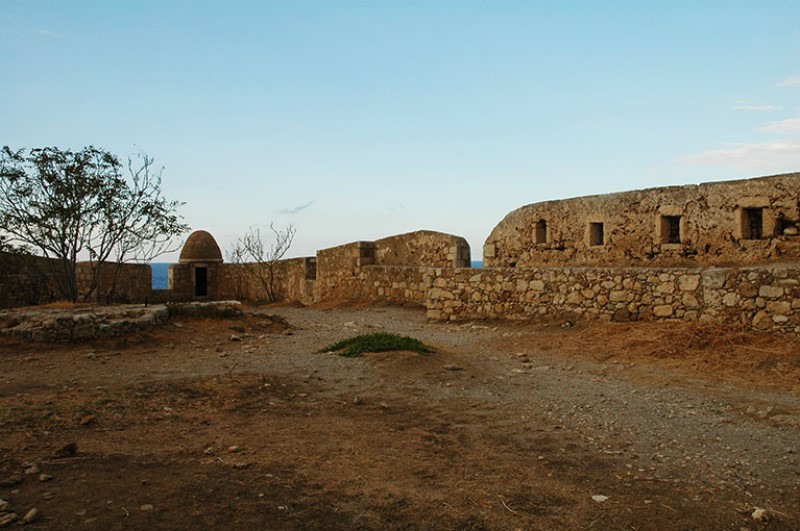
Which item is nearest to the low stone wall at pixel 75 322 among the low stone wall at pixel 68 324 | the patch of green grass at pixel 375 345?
the low stone wall at pixel 68 324

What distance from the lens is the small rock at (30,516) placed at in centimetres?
317

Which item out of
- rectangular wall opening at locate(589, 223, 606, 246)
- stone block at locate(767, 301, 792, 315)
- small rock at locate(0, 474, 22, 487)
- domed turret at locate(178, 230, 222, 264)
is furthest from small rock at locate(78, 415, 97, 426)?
domed turret at locate(178, 230, 222, 264)

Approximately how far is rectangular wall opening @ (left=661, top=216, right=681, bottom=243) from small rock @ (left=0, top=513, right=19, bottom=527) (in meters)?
11.2

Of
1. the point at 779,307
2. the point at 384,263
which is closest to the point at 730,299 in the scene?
the point at 779,307

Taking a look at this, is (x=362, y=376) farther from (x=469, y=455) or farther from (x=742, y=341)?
(x=742, y=341)

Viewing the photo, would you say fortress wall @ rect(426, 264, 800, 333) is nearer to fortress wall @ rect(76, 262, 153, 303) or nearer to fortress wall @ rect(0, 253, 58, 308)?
fortress wall @ rect(0, 253, 58, 308)

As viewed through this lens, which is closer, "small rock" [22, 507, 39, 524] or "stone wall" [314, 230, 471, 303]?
"small rock" [22, 507, 39, 524]

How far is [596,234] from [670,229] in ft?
5.15

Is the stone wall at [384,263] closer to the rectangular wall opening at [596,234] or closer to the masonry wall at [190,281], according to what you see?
the rectangular wall opening at [596,234]

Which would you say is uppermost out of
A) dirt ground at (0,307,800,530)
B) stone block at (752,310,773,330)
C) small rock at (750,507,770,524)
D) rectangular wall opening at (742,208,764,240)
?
rectangular wall opening at (742,208,764,240)

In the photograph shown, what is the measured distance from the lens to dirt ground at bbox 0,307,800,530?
133 inches

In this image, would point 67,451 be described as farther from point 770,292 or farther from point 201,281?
point 201,281

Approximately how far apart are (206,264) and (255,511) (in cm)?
2261

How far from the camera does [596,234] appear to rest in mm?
12945
